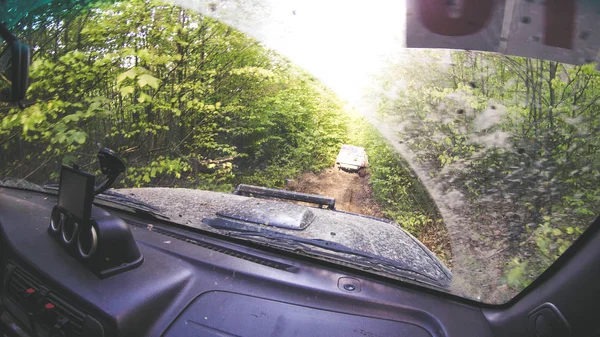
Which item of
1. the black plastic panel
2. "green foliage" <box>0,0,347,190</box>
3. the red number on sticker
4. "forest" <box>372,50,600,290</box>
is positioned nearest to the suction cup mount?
the black plastic panel

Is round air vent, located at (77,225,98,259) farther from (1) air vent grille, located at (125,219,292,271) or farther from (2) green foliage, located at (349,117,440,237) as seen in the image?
(2) green foliage, located at (349,117,440,237)

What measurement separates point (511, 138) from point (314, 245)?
115cm

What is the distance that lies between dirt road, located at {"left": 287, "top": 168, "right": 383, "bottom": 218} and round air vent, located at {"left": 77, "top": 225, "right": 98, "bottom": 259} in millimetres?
1301

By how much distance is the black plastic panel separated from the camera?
4.81 feet

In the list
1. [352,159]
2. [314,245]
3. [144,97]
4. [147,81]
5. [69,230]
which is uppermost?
[147,81]

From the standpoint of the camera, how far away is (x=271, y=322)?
151 cm

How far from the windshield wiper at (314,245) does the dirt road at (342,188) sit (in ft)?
1.29

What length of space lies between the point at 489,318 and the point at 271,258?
3.97ft

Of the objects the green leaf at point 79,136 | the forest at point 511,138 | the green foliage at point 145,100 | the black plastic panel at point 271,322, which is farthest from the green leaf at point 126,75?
the forest at point 511,138

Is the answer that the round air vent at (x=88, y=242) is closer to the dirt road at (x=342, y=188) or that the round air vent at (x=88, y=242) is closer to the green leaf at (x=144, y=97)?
the dirt road at (x=342, y=188)

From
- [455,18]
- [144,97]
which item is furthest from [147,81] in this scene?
[455,18]

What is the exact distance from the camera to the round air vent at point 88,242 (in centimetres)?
173

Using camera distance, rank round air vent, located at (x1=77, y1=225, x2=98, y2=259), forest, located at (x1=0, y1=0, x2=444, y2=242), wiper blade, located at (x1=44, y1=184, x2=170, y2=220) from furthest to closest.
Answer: forest, located at (x1=0, y1=0, x2=444, y2=242) → wiper blade, located at (x1=44, y1=184, x2=170, y2=220) → round air vent, located at (x1=77, y1=225, x2=98, y2=259)

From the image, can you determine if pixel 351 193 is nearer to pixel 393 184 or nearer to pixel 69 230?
pixel 393 184
